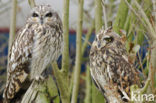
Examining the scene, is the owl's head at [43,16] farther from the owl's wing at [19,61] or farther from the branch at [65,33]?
the branch at [65,33]

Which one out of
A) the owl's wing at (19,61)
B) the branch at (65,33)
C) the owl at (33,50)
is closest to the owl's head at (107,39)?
the branch at (65,33)

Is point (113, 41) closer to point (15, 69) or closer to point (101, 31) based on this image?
point (101, 31)

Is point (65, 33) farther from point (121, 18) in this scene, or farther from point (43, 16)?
point (121, 18)

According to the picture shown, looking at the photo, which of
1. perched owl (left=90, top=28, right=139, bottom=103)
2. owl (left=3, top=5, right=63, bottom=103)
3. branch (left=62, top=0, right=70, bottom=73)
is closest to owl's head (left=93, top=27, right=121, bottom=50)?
perched owl (left=90, top=28, right=139, bottom=103)

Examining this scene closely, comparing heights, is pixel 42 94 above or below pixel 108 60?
below

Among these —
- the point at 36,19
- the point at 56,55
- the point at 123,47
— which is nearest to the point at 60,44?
the point at 56,55

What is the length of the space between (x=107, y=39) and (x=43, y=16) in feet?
1.71

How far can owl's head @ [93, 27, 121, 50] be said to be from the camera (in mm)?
1514

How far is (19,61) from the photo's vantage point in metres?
1.88

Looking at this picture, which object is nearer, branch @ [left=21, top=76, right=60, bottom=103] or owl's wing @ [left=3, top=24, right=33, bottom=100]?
branch @ [left=21, top=76, right=60, bottom=103]

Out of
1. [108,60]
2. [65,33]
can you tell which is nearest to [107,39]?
[108,60]

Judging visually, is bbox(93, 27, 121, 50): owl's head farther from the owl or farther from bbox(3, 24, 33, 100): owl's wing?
bbox(3, 24, 33, 100): owl's wing

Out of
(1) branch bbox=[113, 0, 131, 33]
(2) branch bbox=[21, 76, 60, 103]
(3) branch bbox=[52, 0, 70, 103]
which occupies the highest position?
(1) branch bbox=[113, 0, 131, 33]

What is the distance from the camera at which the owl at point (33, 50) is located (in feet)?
6.03
